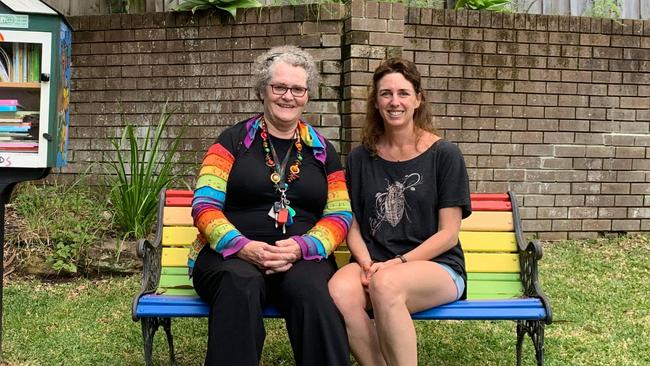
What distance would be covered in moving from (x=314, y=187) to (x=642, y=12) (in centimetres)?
507

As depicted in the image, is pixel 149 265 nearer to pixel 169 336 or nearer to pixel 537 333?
pixel 169 336

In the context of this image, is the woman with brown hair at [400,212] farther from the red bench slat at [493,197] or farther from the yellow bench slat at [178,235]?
the yellow bench slat at [178,235]

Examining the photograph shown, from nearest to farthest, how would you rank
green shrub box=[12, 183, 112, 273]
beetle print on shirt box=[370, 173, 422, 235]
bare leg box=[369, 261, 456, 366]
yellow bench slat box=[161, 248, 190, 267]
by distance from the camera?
bare leg box=[369, 261, 456, 366]
beetle print on shirt box=[370, 173, 422, 235]
yellow bench slat box=[161, 248, 190, 267]
green shrub box=[12, 183, 112, 273]

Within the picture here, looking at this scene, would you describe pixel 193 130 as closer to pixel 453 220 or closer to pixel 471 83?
pixel 471 83

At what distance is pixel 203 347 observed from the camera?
4113 mm

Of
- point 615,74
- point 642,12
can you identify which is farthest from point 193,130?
point 642,12

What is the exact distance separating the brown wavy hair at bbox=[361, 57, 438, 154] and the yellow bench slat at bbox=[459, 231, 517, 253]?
2.28ft

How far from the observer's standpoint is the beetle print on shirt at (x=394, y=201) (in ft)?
11.0

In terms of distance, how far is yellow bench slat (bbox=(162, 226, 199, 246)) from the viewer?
149 inches

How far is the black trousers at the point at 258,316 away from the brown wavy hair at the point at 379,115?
2.66 ft

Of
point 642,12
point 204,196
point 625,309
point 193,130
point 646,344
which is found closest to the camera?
point 204,196

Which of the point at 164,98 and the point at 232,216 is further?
the point at 164,98

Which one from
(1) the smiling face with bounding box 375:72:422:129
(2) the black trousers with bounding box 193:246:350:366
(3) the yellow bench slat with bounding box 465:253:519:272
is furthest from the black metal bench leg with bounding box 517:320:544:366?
(1) the smiling face with bounding box 375:72:422:129

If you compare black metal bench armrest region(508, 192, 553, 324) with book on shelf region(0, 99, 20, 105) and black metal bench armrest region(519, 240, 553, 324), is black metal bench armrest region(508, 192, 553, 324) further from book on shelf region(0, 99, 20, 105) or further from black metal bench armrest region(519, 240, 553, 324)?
book on shelf region(0, 99, 20, 105)
